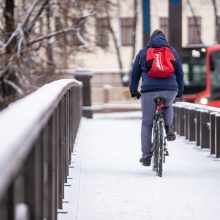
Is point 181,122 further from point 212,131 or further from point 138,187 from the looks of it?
point 138,187

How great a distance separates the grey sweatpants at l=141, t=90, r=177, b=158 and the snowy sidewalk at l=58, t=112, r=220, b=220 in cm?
39

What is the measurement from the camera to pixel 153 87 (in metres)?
9.80

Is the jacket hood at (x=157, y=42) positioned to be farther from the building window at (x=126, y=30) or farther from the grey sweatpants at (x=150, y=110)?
the building window at (x=126, y=30)

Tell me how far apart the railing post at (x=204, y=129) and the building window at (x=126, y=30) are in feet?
145

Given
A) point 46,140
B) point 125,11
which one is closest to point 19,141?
point 46,140

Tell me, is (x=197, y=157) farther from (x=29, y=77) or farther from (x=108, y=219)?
(x=29, y=77)

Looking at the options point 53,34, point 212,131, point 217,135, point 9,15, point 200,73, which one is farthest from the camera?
point 200,73

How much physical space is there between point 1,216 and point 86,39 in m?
20.5

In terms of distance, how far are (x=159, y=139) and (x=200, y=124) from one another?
4545 mm

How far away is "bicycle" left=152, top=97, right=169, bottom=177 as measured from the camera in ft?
30.9

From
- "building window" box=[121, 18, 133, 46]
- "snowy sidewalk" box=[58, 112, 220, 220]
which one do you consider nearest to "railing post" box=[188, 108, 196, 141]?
"snowy sidewalk" box=[58, 112, 220, 220]

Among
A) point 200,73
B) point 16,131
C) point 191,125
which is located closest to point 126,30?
point 200,73

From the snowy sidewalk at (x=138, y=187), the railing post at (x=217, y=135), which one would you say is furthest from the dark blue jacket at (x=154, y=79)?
the railing post at (x=217, y=135)

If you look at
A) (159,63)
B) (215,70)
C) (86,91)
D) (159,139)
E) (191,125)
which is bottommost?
(86,91)
